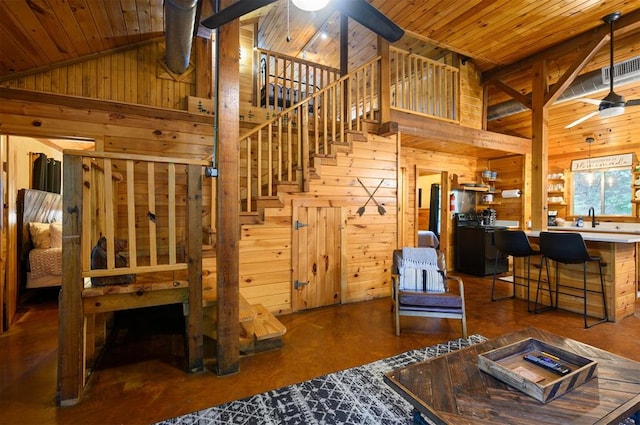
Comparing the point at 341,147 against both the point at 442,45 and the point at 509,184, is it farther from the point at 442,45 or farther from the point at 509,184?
the point at 509,184

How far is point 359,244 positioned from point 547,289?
2513 mm

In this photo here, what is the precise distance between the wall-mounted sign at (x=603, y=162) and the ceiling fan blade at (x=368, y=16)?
651cm

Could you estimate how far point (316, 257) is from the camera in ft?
12.8

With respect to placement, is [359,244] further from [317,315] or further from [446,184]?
[446,184]

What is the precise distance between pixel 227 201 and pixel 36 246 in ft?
11.6

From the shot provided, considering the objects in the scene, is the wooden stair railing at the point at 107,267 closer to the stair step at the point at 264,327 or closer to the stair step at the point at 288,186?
the stair step at the point at 264,327

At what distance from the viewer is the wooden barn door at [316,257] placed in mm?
3773

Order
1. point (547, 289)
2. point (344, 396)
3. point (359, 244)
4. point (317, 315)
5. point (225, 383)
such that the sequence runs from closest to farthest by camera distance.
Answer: point (344, 396) → point (225, 383) → point (317, 315) → point (547, 289) → point (359, 244)

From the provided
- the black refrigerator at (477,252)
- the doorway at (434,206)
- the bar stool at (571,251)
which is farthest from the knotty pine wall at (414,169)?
the bar stool at (571,251)

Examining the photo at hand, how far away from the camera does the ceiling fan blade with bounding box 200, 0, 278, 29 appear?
1407 millimetres

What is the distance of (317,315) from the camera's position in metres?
3.65

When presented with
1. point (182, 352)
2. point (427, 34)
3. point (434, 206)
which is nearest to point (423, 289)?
point (182, 352)

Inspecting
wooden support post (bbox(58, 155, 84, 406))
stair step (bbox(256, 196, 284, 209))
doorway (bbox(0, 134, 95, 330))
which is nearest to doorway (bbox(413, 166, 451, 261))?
stair step (bbox(256, 196, 284, 209))

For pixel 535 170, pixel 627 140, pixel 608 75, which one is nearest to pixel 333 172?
pixel 535 170
